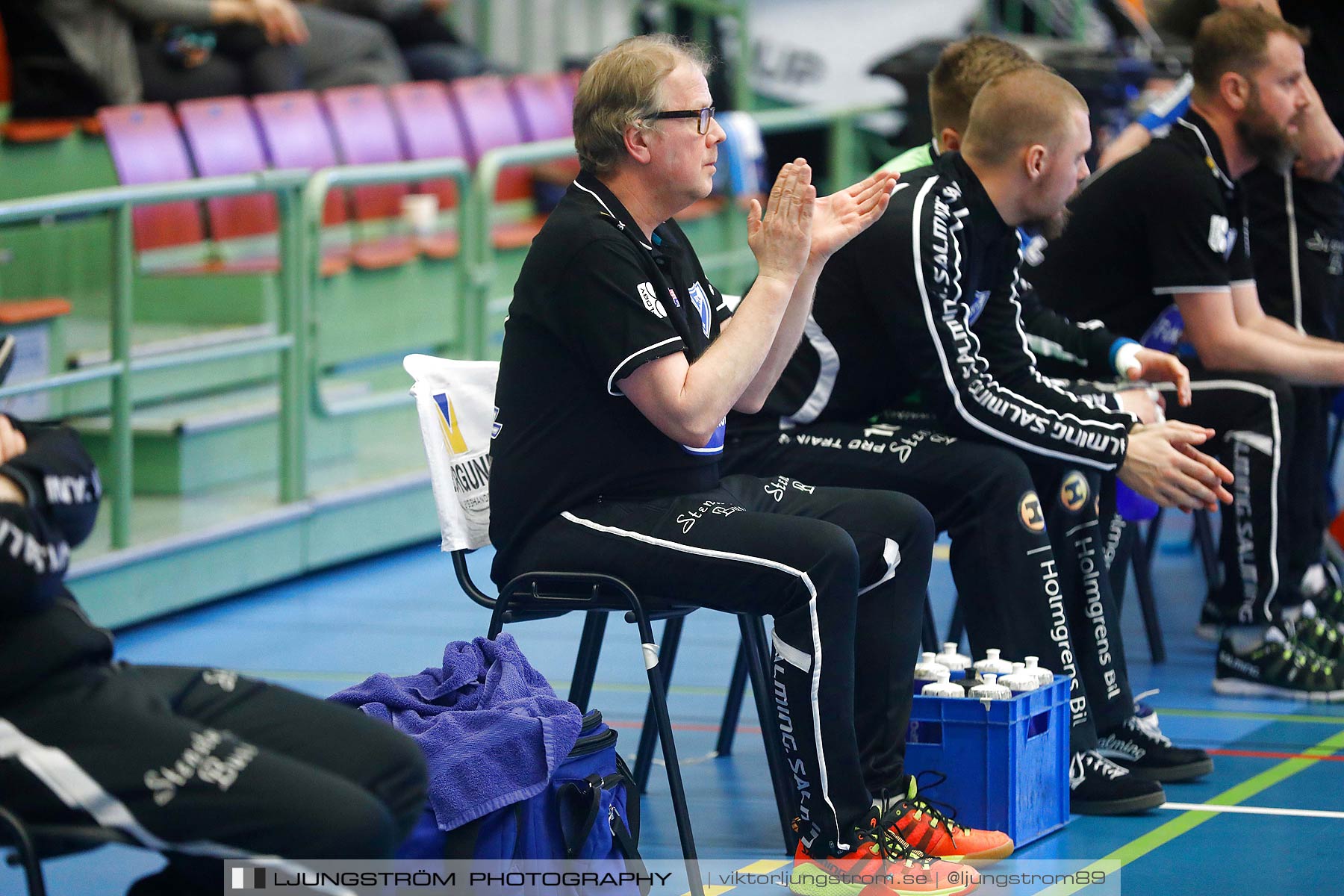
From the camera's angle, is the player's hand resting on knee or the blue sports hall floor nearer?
the blue sports hall floor

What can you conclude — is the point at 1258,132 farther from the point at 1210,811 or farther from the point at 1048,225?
the point at 1210,811

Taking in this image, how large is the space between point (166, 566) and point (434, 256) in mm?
1957

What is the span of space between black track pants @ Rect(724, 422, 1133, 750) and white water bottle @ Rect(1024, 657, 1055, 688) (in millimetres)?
118

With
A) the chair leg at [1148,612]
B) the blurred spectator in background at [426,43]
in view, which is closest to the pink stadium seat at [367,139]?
the blurred spectator in background at [426,43]

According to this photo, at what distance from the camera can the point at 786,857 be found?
3.22m

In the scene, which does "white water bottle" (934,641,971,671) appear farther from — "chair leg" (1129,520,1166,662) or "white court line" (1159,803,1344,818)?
"chair leg" (1129,520,1166,662)

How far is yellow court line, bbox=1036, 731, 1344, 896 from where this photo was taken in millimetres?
3186

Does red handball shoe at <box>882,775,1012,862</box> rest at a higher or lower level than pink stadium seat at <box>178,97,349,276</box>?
lower

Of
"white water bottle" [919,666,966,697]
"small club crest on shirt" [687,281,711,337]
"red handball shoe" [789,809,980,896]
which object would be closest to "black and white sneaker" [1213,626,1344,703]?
"white water bottle" [919,666,966,697]

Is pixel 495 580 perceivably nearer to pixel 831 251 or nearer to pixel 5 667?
pixel 831 251

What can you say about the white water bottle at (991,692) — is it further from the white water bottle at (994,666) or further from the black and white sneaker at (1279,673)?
the black and white sneaker at (1279,673)

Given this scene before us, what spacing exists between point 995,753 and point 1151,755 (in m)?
0.66

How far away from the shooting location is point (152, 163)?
6.48m

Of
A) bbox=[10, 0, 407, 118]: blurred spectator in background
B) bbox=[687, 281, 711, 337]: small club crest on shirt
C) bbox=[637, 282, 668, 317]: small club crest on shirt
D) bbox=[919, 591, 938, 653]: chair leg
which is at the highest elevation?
bbox=[10, 0, 407, 118]: blurred spectator in background
